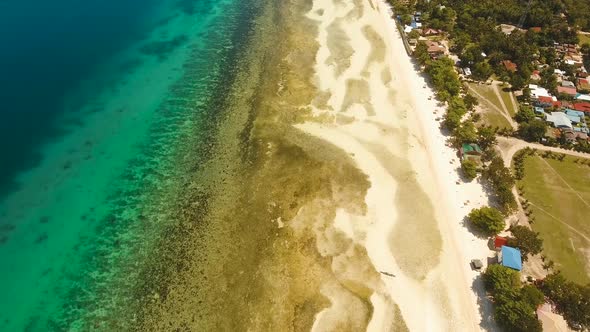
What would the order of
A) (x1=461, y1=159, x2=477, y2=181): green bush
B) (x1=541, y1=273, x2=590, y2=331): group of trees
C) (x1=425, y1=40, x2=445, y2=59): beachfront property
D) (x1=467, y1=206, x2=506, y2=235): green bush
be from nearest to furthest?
1. (x1=541, y1=273, x2=590, y2=331): group of trees
2. (x1=467, y1=206, x2=506, y2=235): green bush
3. (x1=461, y1=159, x2=477, y2=181): green bush
4. (x1=425, y1=40, x2=445, y2=59): beachfront property

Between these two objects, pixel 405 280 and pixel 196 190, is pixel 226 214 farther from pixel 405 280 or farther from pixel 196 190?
pixel 405 280

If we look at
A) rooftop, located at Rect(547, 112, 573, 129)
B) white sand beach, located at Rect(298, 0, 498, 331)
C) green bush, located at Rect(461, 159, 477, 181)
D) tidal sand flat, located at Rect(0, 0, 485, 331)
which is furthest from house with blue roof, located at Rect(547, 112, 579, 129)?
tidal sand flat, located at Rect(0, 0, 485, 331)

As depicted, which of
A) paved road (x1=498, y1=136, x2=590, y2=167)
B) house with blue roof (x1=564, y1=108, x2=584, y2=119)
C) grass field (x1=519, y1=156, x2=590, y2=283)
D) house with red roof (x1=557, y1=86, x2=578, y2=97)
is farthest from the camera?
house with red roof (x1=557, y1=86, x2=578, y2=97)

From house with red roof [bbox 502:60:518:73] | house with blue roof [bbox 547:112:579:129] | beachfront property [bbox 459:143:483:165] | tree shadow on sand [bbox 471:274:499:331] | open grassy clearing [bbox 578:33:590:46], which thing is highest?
house with red roof [bbox 502:60:518:73]

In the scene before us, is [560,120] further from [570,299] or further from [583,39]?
[583,39]

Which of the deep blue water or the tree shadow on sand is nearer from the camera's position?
the tree shadow on sand

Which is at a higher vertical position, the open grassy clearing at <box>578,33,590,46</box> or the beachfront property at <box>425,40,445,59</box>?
the beachfront property at <box>425,40,445,59</box>

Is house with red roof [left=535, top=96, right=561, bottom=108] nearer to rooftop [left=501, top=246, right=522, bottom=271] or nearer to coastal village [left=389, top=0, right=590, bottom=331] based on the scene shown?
coastal village [left=389, top=0, right=590, bottom=331]
